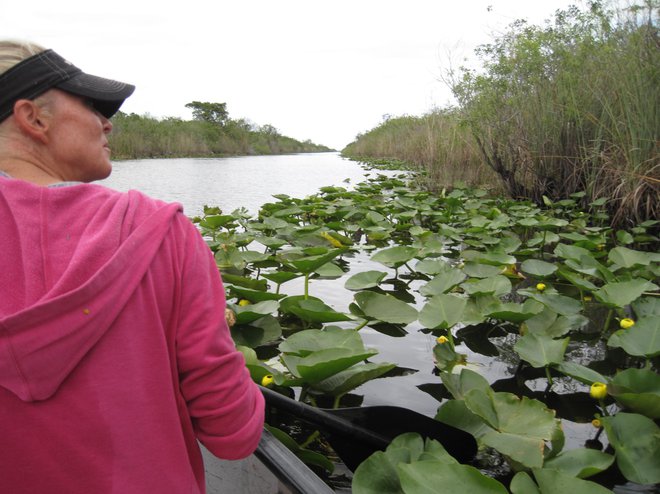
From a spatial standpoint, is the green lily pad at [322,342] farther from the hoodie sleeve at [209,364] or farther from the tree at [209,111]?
the tree at [209,111]

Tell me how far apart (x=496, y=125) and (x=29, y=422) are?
5622 mm

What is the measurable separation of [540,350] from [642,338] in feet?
0.95

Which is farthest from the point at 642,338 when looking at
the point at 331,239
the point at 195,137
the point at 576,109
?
the point at 195,137

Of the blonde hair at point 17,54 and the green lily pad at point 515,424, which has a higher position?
the blonde hair at point 17,54

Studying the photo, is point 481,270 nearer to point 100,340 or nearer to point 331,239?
point 331,239

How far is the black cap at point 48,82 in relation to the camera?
735 mm

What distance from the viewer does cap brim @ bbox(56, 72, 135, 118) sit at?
0.79 metres

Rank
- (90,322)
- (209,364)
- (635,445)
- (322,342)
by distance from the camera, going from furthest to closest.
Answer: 1. (322,342)
2. (635,445)
3. (209,364)
4. (90,322)

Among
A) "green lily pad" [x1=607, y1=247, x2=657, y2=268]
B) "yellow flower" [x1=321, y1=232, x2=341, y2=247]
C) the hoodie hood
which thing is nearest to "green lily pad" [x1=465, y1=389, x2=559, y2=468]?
the hoodie hood

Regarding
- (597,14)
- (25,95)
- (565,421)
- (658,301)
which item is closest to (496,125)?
(597,14)

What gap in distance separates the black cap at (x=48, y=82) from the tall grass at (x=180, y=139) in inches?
860

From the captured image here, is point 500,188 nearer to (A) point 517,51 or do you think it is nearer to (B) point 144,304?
(A) point 517,51

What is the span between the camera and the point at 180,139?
27.1 metres

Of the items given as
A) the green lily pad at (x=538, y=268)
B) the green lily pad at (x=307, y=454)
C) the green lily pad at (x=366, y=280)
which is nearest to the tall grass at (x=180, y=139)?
the green lily pad at (x=366, y=280)
